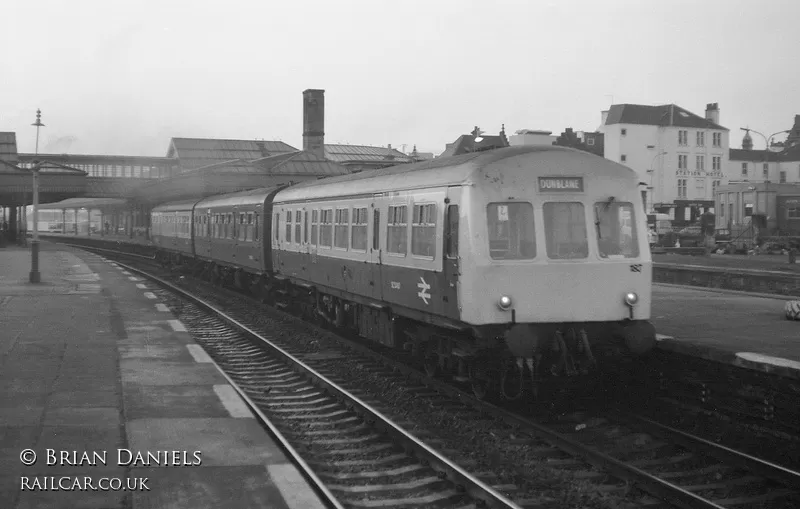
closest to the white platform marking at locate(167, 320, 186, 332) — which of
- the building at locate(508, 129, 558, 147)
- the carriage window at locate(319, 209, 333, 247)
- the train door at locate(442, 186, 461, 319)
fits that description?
the carriage window at locate(319, 209, 333, 247)

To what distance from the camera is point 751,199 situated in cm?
5491

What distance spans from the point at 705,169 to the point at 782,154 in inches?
708

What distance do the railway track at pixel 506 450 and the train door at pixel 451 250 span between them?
49.1 inches

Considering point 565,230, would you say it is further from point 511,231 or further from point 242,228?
point 242,228

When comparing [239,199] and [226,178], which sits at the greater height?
[226,178]

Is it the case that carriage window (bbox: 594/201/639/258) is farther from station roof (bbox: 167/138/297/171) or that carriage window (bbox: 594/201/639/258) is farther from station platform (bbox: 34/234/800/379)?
station roof (bbox: 167/138/297/171)

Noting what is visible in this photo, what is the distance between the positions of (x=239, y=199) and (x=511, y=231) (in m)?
16.7

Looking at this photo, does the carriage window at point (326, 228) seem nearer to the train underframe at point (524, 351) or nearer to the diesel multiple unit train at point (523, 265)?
the diesel multiple unit train at point (523, 265)

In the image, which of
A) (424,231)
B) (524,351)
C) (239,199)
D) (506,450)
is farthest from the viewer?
(239,199)

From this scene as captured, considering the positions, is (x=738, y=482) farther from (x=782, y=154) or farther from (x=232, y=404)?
(x=782, y=154)

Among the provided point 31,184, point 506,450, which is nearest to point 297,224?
point 506,450

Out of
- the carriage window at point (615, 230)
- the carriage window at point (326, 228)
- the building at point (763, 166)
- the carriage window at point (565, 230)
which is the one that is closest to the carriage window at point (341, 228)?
the carriage window at point (326, 228)

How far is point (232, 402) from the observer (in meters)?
10.8

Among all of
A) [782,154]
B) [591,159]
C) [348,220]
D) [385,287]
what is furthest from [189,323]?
[782,154]
